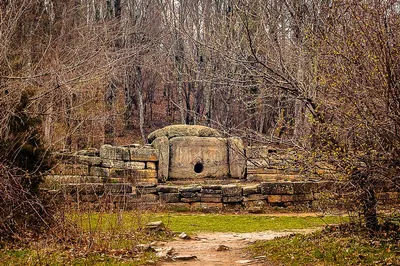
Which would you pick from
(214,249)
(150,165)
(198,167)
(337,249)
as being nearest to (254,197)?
(198,167)

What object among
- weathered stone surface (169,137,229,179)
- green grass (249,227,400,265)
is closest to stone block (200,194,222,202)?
weathered stone surface (169,137,229,179)

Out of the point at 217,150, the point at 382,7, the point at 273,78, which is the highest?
the point at 382,7

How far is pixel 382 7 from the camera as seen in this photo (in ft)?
20.9

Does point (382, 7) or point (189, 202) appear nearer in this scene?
point (382, 7)

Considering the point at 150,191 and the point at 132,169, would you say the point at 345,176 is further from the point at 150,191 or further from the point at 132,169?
the point at 132,169

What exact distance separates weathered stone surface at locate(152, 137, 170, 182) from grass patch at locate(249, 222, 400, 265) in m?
10.1

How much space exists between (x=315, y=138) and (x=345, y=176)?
83cm

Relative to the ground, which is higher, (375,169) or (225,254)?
(375,169)

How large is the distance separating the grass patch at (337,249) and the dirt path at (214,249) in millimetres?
386

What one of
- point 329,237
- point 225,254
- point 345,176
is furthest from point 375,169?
point 225,254

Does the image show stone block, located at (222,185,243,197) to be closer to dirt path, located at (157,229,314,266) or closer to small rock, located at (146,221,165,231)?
dirt path, located at (157,229,314,266)

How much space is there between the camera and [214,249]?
9750mm

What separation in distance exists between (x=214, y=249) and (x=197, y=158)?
32.3ft

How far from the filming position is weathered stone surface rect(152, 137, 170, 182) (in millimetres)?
18969
